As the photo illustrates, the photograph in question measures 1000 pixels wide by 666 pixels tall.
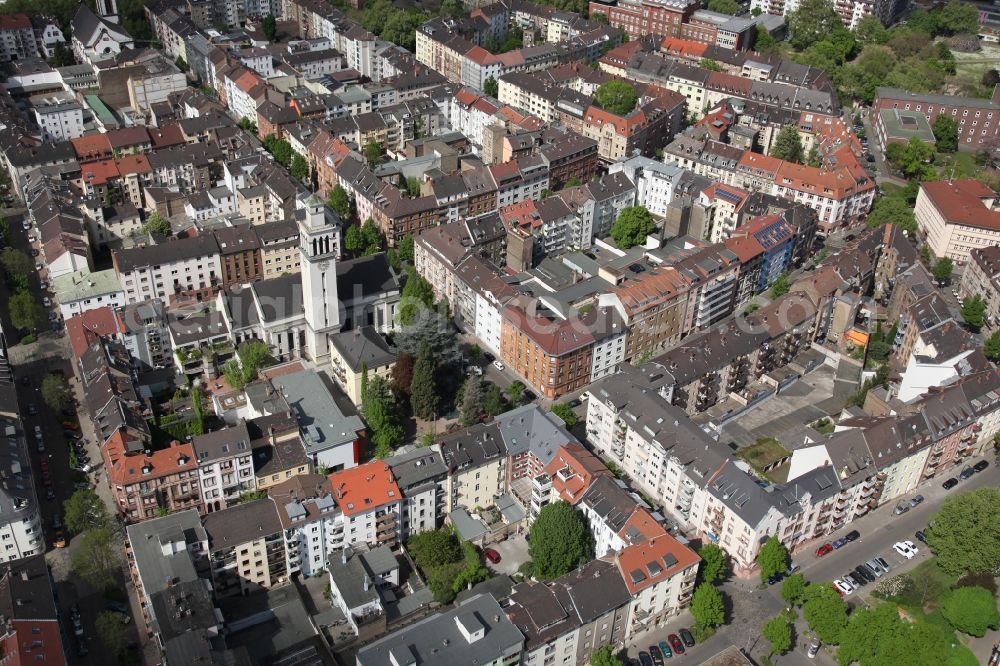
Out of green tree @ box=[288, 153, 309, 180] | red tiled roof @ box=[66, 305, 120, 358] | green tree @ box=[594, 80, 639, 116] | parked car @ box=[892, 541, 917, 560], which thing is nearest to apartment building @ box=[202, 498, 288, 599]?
red tiled roof @ box=[66, 305, 120, 358]

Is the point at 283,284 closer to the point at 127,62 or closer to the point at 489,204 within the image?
the point at 489,204

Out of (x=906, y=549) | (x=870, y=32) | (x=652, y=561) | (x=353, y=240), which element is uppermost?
(x=870, y=32)

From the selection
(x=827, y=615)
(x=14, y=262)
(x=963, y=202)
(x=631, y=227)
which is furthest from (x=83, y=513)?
(x=963, y=202)

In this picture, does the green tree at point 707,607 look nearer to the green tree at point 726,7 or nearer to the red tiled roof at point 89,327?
the red tiled roof at point 89,327

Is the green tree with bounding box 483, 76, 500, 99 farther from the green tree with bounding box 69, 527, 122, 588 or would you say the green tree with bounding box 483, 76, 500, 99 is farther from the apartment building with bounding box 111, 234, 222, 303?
the green tree with bounding box 69, 527, 122, 588

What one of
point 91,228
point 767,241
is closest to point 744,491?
point 767,241

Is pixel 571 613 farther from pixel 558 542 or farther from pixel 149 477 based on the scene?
pixel 149 477
